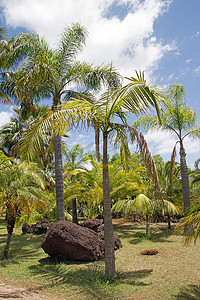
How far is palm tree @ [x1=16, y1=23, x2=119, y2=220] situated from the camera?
9.92 meters

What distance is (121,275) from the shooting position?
6809mm

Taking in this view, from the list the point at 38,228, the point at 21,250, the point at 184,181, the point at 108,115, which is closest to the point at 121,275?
the point at 108,115

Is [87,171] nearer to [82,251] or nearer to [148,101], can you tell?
[82,251]

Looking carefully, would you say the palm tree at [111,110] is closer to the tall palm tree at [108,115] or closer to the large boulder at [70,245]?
the tall palm tree at [108,115]

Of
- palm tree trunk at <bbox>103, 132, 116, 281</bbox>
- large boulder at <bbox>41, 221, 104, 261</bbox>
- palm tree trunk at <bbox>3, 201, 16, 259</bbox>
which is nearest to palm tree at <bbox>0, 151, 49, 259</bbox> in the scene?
palm tree trunk at <bbox>3, 201, 16, 259</bbox>

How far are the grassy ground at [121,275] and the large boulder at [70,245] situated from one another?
0.28m

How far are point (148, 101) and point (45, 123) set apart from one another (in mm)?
2715

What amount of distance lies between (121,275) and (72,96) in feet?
26.4

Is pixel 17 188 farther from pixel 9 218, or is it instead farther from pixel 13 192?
pixel 9 218

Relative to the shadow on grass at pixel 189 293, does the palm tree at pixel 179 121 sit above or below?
above

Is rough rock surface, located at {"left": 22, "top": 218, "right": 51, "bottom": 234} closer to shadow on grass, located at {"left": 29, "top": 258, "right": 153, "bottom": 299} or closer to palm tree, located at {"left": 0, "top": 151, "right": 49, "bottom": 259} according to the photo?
palm tree, located at {"left": 0, "top": 151, "right": 49, "bottom": 259}

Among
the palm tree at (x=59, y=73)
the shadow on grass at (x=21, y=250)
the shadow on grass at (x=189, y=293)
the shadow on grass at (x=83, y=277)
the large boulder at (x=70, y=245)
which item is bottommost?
the shadow on grass at (x=21, y=250)

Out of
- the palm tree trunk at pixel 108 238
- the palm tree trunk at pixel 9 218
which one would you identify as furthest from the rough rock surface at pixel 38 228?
the palm tree trunk at pixel 108 238

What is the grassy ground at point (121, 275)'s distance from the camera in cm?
549
